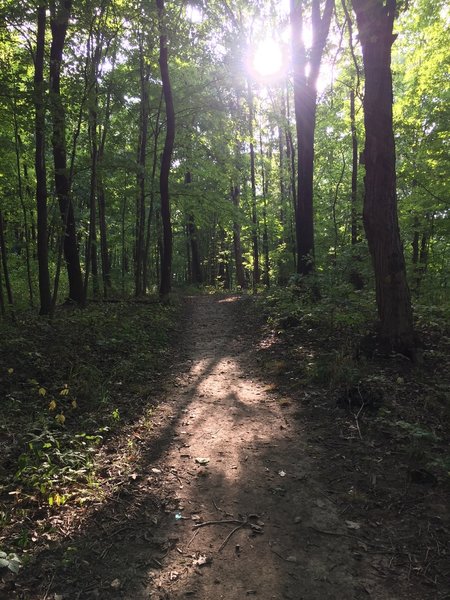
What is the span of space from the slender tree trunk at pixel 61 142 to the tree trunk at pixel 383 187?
17.7ft

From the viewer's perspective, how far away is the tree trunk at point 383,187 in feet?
20.7

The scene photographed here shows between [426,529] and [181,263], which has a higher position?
[181,263]

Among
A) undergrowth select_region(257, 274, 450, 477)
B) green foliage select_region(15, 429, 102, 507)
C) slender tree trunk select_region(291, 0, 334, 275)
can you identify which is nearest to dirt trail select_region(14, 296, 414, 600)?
green foliage select_region(15, 429, 102, 507)

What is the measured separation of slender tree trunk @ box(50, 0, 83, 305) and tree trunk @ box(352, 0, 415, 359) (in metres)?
5.40

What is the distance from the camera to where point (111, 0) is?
366 inches

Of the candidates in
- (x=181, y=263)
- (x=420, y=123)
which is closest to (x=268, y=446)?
(x=420, y=123)

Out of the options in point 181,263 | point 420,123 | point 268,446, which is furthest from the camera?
point 181,263

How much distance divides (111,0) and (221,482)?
10364 mm

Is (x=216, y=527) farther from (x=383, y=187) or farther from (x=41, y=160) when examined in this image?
(x=41, y=160)

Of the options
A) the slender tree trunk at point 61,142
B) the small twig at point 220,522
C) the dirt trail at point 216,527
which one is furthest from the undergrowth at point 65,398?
the slender tree trunk at point 61,142

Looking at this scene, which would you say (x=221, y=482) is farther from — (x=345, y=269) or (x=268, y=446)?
(x=345, y=269)

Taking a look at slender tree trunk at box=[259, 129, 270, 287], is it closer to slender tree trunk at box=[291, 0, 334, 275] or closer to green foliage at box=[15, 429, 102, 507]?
slender tree trunk at box=[291, 0, 334, 275]

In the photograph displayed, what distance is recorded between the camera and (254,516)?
11.6 feet

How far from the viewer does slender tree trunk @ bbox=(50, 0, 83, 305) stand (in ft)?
25.6
